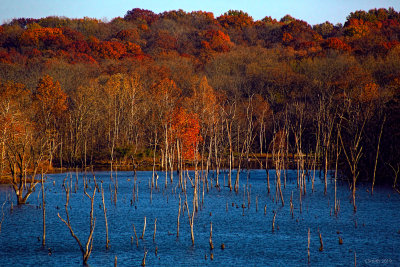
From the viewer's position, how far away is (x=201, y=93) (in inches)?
2879

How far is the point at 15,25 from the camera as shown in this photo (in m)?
137

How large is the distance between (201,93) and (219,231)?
46067 mm

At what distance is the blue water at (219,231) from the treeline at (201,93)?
311 cm

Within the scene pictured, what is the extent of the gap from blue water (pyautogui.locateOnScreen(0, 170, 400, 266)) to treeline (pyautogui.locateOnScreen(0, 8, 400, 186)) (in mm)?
3112

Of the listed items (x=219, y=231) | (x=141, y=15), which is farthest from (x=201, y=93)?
(x=141, y=15)

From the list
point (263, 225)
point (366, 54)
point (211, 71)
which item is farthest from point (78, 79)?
point (263, 225)

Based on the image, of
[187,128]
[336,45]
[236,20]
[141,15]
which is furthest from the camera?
[141,15]

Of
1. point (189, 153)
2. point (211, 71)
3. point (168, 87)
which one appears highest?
point (211, 71)

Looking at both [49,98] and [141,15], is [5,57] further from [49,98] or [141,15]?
[141,15]

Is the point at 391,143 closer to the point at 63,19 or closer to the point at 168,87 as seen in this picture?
the point at 168,87

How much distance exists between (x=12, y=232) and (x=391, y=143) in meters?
30.6

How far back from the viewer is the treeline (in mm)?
44219

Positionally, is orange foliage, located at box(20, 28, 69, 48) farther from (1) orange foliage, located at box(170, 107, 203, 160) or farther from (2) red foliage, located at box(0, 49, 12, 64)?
(1) orange foliage, located at box(170, 107, 203, 160)

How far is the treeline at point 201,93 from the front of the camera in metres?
44.2
